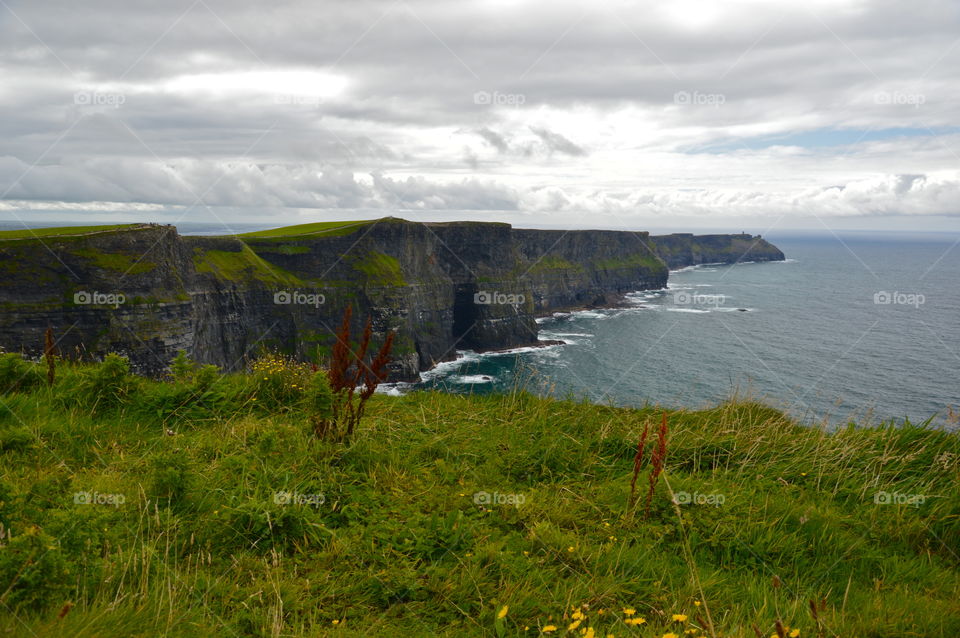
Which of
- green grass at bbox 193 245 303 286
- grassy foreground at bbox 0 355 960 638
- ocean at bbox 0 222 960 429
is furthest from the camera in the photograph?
green grass at bbox 193 245 303 286

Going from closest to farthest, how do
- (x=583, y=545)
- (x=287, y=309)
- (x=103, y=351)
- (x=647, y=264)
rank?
(x=583, y=545), (x=103, y=351), (x=287, y=309), (x=647, y=264)

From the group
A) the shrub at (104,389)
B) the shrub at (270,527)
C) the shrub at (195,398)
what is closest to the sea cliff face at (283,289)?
the shrub at (104,389)

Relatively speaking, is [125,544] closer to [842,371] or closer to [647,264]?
[842,371]

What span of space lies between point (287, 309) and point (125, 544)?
6934 cm

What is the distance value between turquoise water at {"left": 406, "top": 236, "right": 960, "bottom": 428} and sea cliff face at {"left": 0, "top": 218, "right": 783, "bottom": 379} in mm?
9210

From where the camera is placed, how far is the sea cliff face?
45156 mm

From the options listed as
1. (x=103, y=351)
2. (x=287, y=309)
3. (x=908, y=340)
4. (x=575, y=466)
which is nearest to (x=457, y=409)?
(x=575, y=466)

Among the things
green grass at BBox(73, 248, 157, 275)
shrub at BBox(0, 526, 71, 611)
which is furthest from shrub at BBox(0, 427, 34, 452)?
green grass at BBox(73, 248, 157, 275)

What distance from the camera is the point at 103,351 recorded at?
1758 inches

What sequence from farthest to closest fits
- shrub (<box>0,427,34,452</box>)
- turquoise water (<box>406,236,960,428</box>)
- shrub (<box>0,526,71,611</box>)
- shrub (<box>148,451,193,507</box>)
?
turquoise water (<box>406,236,960,428</box>) < shrub (<box>0,427,34,452</box>) < shrub (<box>148,451,193,507</box>) < shrub (<box>0,526,71,611</box>)

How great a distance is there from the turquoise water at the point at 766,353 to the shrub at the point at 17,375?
7.20 meters

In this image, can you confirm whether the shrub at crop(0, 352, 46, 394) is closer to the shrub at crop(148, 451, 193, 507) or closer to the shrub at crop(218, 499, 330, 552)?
the shrub at crop(148, 451, 193, 507)

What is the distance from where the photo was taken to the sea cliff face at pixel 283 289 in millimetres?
45156

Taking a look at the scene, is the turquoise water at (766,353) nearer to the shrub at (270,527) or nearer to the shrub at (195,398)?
the shrub at (195,398)
